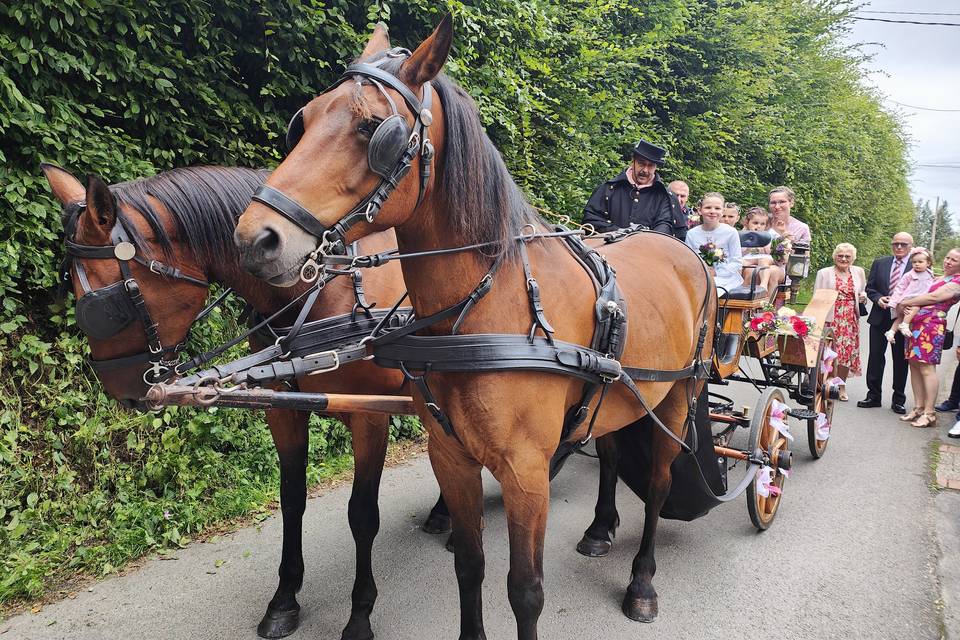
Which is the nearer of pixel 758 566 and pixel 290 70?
pixel 758 566

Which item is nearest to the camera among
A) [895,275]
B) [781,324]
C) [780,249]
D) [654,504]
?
[654,504]

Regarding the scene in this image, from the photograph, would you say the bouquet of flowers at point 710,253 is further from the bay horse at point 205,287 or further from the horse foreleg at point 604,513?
the bay horse at point 205,287

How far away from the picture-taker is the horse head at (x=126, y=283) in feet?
7.06

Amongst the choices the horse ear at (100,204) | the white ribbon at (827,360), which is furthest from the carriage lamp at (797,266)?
the horse ear at (100,204)

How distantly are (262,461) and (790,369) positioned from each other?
4258 mm

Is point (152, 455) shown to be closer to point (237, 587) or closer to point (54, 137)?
point (237, 587)

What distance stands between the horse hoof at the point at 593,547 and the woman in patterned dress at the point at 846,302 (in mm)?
4789

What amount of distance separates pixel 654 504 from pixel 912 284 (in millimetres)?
5843

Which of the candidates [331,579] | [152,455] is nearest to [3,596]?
[152,455]

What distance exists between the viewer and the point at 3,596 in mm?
2840

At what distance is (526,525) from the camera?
6.54ft

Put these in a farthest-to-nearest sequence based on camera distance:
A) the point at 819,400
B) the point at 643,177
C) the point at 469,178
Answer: the point at 819,400 < the point at 643,177 < the point at 469,178

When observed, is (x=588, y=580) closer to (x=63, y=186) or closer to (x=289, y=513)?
(x=289, y=513)

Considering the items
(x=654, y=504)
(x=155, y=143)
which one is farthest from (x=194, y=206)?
(x=654, y=504)
